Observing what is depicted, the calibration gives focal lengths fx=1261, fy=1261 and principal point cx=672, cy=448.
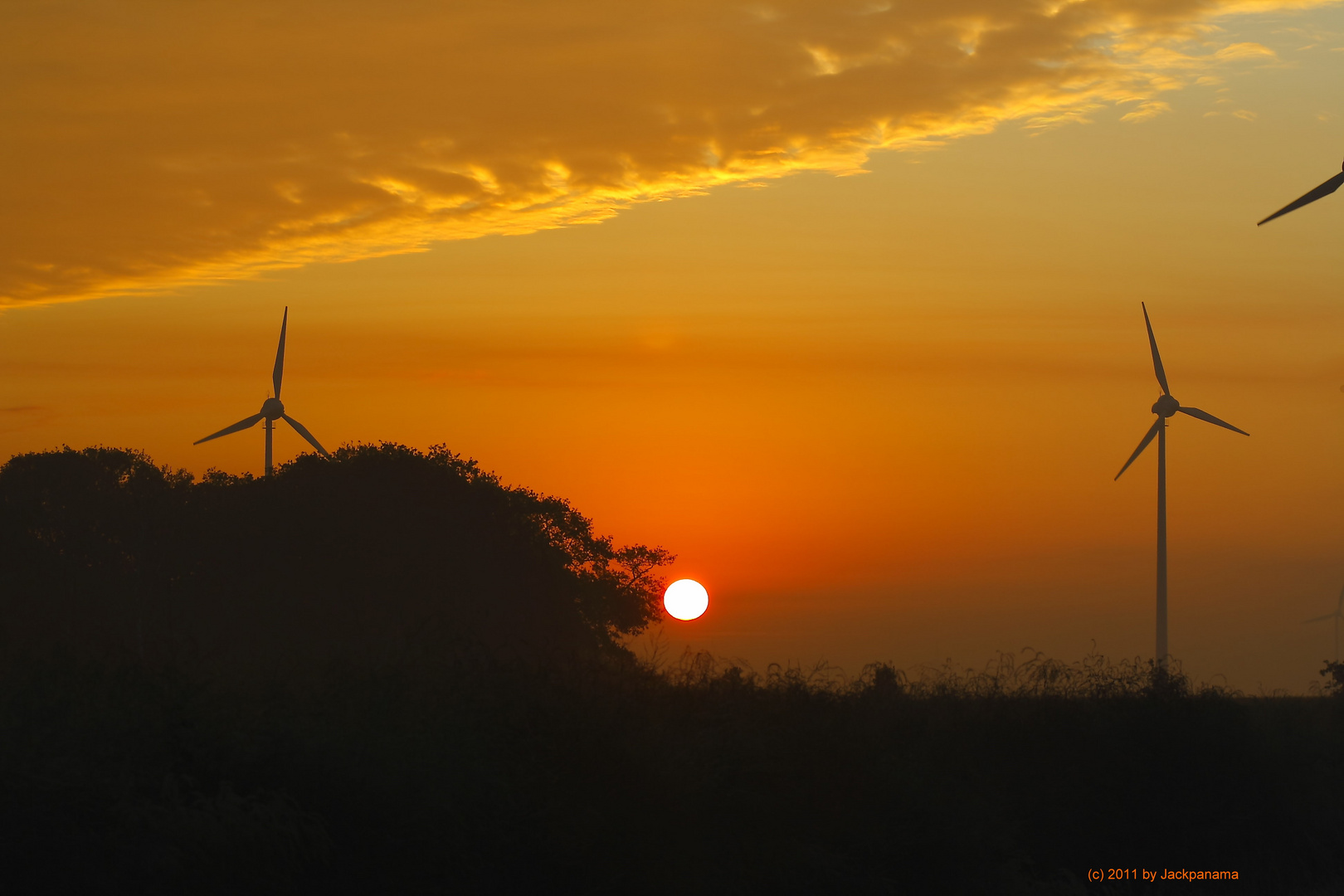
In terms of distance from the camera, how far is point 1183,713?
133 ft

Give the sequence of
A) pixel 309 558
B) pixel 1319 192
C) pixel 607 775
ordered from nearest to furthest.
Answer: pixel 607 775, pixel 1319 192, pixel 309 558

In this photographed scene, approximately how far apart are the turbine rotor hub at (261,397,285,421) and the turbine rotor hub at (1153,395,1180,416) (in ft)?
181

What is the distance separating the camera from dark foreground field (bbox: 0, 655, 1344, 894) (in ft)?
67.1

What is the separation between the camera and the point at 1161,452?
73.6m

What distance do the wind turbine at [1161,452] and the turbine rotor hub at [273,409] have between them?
2081 inches

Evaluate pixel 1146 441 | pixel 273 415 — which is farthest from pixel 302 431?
pixel 1146 441

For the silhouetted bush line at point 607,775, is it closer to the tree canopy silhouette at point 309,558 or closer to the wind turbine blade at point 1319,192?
the tree canopy silhouette at point 309,558

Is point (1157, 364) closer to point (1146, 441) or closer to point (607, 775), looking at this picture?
point (1146, 441)

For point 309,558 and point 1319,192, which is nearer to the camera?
point 1319,192

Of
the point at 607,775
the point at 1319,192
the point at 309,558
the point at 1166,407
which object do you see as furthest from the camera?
the point at 1166,407

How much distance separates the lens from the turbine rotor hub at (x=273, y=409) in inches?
3214

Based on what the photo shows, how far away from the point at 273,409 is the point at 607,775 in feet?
198

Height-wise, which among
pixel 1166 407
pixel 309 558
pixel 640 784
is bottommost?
pixel 640 784

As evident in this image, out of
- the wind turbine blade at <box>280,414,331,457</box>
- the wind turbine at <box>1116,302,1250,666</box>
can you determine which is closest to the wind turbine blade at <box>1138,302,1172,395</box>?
the wind turbine at <box>1116,302,1250,666</box>
